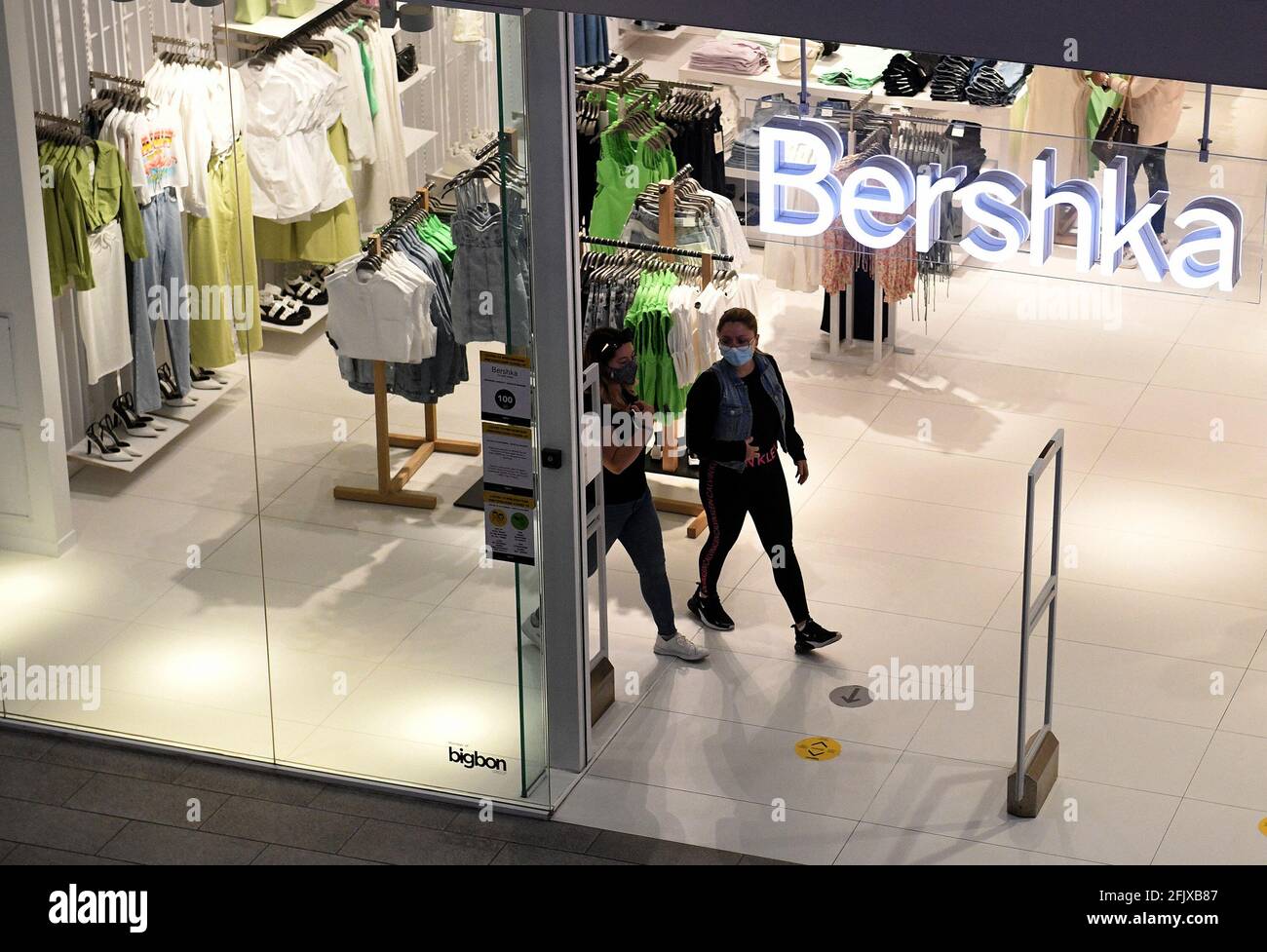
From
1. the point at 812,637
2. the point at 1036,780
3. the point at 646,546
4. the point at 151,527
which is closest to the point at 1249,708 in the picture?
the point at 1036,780

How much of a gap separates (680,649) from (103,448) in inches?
87.3

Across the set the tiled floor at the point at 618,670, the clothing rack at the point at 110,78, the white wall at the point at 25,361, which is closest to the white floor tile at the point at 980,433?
the tiled floor at the point at 618,670

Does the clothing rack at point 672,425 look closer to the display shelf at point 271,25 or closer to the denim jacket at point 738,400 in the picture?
the denim jacket at point 738,400

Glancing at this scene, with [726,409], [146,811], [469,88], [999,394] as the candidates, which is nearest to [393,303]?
[469,88]

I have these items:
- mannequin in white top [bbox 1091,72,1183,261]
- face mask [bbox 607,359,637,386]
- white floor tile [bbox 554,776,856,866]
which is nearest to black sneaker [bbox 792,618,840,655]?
white floor tile [bbox 554,776,856,866]

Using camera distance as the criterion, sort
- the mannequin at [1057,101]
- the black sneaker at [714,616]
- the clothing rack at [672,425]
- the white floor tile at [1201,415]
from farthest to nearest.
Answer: the mannequin at [1057,101] → the white floor tile at [1201,415] → the clothing rack at [672,425] → the black sneaker at [714,616]

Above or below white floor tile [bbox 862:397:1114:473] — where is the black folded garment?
above

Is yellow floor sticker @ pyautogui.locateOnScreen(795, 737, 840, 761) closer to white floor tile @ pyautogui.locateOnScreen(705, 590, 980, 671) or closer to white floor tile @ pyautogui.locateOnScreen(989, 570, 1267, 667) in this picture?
white floor tile @ pyautogui.locateOnScreen(705, 590, 980, 671)

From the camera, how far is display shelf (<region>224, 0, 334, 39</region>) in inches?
227

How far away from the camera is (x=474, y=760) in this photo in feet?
20.9

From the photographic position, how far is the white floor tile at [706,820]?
20.2ft

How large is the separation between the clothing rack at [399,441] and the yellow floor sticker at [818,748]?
1.58 metres

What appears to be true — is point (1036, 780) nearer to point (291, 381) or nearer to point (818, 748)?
point (818, 748)

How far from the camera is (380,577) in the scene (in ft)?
20.5
